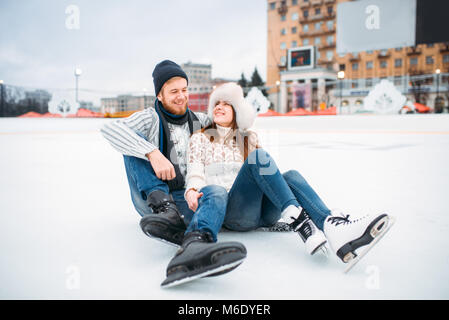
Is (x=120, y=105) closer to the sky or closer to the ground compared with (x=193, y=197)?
closer to the sky

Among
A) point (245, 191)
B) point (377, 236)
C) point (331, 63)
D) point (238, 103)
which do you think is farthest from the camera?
point (331, 63)

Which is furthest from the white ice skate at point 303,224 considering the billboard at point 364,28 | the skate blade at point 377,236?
the billboard at point 364,28

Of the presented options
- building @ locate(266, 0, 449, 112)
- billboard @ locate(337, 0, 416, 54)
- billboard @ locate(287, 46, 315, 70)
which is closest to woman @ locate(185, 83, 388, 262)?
billboard @ locate(337, 0, 416, 54)

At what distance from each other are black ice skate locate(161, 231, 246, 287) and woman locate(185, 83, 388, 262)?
0.49 ft

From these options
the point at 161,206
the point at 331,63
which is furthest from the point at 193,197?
the point at 331,63

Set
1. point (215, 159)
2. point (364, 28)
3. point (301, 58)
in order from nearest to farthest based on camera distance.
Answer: point (215, 159) < point (364, 28) < point (301, 58)

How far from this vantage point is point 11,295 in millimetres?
1091

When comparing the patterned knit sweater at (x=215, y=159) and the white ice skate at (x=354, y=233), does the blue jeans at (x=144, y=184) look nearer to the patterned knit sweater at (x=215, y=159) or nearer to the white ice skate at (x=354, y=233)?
the patterned knit sweater at (x=215, y=159)

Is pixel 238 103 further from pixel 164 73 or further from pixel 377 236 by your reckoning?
pixel 377 236

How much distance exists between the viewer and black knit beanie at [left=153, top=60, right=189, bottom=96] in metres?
1.68

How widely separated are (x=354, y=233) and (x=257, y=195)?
1.31 feet

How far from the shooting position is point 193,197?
4.51 feet

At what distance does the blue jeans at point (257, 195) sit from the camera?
1.32m
